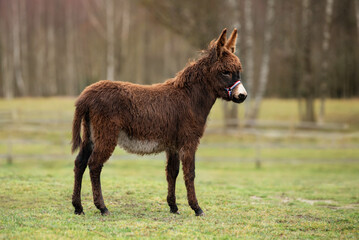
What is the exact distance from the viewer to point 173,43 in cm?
4522

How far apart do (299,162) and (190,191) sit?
11488 millimetres

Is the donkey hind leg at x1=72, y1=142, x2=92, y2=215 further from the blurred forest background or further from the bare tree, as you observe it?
the bare tree

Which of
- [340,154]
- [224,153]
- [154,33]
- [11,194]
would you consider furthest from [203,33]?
[154,33]

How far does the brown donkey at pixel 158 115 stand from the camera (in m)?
5.82

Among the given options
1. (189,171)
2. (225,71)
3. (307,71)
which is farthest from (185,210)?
(307,71)

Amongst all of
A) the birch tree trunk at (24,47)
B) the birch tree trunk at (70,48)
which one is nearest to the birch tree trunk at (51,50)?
the birch tree trunk at (70,48)

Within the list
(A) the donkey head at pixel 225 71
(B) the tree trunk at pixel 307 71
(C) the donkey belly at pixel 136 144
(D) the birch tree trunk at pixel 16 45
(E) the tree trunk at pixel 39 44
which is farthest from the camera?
(E) the tree trunk at pixel 39 44

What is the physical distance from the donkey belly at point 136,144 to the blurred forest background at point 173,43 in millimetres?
17279

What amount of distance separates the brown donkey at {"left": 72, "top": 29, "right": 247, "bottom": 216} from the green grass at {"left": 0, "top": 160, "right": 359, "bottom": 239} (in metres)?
0.51

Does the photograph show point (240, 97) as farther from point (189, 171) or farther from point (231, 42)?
point (189, 171)

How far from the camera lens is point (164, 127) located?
609cm

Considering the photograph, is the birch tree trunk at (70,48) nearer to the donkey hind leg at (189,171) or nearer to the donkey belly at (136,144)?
the donkey belly at (136,144)

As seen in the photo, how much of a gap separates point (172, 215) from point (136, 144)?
47.5 inches

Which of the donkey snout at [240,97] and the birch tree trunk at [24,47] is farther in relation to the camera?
the birch tree trunk at [24,47]
